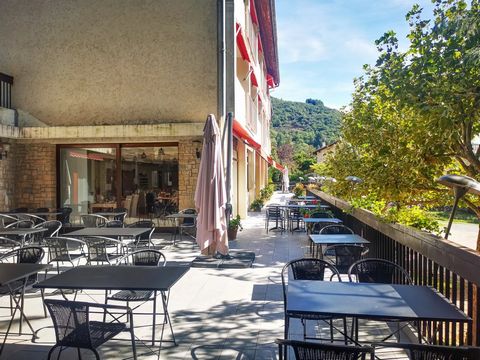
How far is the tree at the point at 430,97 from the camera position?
5.14 m

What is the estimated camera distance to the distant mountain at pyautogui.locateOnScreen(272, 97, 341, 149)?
72.8 m

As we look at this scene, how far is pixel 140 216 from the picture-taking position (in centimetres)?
1386

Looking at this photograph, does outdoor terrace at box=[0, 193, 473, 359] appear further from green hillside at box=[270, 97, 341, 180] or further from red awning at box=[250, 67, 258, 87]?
green hillside at box=[270, 97, 341, 180]

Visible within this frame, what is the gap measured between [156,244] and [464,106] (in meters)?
8.28

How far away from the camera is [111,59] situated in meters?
13.1

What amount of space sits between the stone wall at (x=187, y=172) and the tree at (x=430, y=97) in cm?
620

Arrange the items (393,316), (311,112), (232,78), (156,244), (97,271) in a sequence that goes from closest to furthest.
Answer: (393,316) → (97,271) → (156,244) → (232,78) → (311,112)

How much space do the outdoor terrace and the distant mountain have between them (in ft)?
211

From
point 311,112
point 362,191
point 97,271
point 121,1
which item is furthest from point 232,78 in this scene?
point 311,112

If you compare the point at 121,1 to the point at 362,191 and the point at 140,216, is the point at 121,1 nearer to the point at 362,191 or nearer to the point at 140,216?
the point at 140,216

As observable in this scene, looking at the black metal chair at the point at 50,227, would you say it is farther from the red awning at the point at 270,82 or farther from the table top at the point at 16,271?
the red awning at the point at 270,82

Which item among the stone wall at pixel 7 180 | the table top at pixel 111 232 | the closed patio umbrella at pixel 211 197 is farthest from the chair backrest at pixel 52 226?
the stone wall at pixel 7 180

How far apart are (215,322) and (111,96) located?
9.61m

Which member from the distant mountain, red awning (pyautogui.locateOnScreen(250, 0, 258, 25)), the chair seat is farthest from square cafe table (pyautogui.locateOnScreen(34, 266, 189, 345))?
the distant mountain
